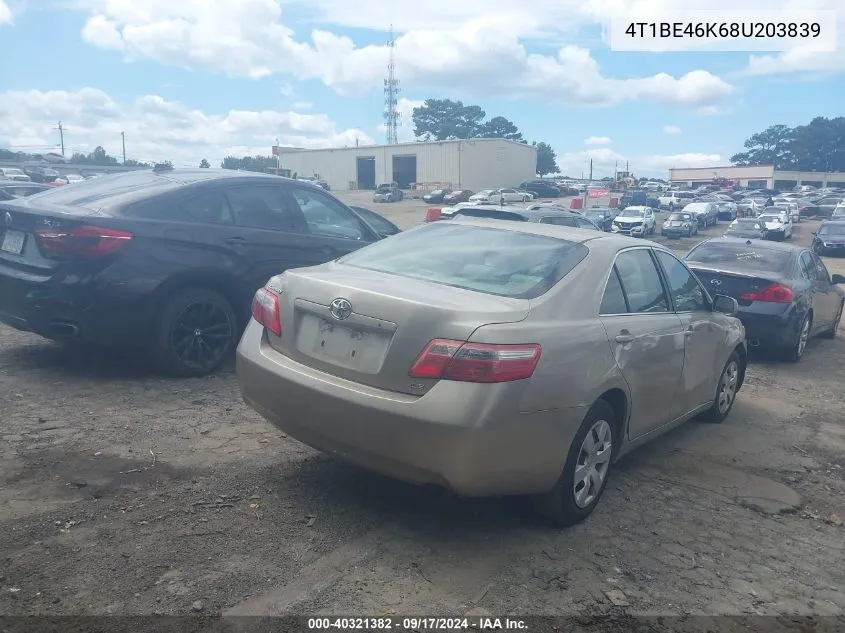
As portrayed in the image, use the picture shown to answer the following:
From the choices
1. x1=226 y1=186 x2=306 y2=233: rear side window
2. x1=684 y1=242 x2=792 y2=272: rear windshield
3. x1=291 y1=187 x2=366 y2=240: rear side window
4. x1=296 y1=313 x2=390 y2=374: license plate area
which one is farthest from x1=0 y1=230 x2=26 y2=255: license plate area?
x1=684 y1=242 x2=792 y2=272: rear windshield

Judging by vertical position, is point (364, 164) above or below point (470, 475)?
above

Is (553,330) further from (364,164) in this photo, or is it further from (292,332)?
(364,164)

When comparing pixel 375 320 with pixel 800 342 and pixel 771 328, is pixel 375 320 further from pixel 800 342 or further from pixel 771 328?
pixel 800 342

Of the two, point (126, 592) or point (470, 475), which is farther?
point (470, 475)

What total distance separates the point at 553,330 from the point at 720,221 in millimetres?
51828

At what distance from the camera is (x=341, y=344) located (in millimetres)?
3676

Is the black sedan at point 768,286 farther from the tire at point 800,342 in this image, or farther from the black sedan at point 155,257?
the black sedan at point 155,257

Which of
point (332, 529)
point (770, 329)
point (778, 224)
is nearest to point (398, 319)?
point (332, 529)

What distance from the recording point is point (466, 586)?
3.22 metres

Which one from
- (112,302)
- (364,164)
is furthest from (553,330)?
(364,164)

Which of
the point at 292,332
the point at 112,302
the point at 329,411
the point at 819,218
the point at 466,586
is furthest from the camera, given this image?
the point at 819,218

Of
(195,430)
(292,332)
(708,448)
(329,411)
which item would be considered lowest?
(708,448)

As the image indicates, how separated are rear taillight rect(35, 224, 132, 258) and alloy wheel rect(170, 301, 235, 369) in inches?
30.2

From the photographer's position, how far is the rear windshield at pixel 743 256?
29.5 feet
